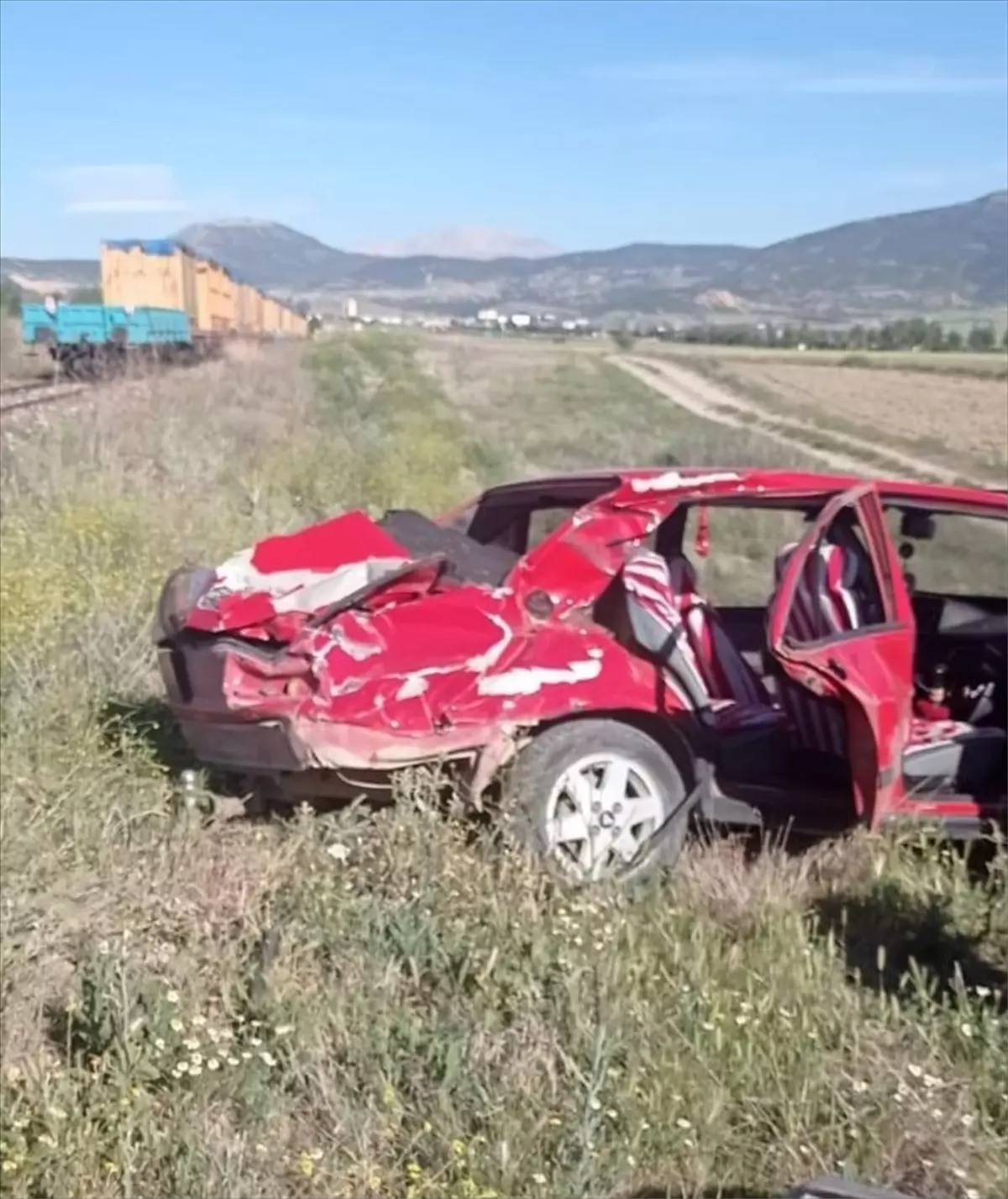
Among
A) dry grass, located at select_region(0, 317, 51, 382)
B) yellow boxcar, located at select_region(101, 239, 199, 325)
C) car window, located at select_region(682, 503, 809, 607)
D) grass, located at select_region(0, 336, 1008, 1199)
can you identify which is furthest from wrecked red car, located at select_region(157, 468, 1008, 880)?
yellow boxcar, located at select_region(101, 239, 199, 325)

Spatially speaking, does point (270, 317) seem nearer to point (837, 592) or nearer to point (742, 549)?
point (742, 549)

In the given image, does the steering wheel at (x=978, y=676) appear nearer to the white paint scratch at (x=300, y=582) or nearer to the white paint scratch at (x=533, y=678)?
the white paint scratch at (x=533, y=678)

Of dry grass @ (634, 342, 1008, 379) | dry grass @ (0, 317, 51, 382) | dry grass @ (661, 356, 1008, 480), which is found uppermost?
dry grass @ (0, 317, 51, 382)

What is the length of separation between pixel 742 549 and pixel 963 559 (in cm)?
205

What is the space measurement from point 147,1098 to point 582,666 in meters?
2.75

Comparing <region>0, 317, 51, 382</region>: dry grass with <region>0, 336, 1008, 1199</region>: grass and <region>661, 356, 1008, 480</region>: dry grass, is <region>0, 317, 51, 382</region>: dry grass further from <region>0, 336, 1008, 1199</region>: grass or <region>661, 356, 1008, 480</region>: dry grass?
<region>0, 336, 1008, 1199</region>: grass

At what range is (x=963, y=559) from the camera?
17984 mm

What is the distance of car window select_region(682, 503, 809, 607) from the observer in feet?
44.8

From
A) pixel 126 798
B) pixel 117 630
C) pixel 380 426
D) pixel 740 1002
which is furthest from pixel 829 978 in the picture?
pixel 380 426

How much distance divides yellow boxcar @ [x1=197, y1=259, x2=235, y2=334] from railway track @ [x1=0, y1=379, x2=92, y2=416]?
15.7 meters

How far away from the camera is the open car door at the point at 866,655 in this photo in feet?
21.6

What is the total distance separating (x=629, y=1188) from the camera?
452 centimetres

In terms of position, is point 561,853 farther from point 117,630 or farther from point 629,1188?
point 117,630

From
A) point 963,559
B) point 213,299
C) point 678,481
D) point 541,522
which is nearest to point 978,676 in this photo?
point 678,481
